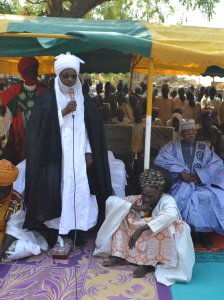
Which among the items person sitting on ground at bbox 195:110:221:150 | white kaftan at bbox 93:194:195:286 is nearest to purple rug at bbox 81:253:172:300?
white kaftan at bbox 93:194:195:286

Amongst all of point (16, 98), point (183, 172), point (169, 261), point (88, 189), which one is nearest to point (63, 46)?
point (16, 98)

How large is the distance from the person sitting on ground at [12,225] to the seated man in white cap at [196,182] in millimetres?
1554

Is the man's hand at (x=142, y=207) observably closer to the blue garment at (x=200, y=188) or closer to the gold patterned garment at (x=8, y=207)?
the blue garment at (x=200, y=188)

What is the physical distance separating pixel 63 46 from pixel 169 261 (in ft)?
7.21

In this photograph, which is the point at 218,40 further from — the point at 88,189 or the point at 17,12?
the point at 17,12

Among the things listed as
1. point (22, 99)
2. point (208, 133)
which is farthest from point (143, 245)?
point (208, 133)

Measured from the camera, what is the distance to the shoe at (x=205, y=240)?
4.36 meters

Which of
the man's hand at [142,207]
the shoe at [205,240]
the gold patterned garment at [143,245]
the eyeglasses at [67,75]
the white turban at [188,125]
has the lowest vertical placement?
the shoe at [205,240]

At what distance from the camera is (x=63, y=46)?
3889 millimetres

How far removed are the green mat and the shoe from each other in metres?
0.23

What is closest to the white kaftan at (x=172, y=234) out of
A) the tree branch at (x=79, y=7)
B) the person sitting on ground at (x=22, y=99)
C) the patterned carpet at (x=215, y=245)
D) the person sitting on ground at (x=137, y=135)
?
the patterned carpet at (x=215, y=245)

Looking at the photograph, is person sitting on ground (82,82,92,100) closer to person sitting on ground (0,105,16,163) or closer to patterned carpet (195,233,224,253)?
person sitting on ground (0,105,16,163)

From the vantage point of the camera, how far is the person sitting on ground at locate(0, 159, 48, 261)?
12.6 feet

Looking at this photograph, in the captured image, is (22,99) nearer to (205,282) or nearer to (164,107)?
(205,282)
